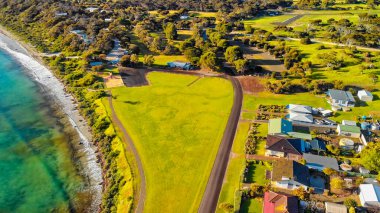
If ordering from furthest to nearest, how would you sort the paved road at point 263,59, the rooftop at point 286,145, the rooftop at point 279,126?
the paved road at point 263,59, the rooftop at point 279,126, the rooftop at point 286,145

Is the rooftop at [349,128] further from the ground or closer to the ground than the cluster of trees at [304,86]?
closer to the ground

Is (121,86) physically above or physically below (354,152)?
above

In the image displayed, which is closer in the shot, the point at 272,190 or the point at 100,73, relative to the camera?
the point at 272,190

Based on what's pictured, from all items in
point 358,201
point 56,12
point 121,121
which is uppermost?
point 56,12

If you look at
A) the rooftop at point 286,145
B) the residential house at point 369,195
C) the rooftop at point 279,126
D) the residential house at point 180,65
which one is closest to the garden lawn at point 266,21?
the residential house at point 180,65

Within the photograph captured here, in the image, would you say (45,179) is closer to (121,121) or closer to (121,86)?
(121,121)

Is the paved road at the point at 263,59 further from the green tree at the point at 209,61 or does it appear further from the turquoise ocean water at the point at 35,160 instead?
the turquoise ocean water at the point at 35,160

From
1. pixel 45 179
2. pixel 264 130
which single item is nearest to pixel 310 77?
pixel 264 130

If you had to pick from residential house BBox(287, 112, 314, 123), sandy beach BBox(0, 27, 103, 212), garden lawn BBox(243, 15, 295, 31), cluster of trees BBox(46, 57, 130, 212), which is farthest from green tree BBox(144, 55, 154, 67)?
garden lawn BBox(243, 15, 295, 31)
